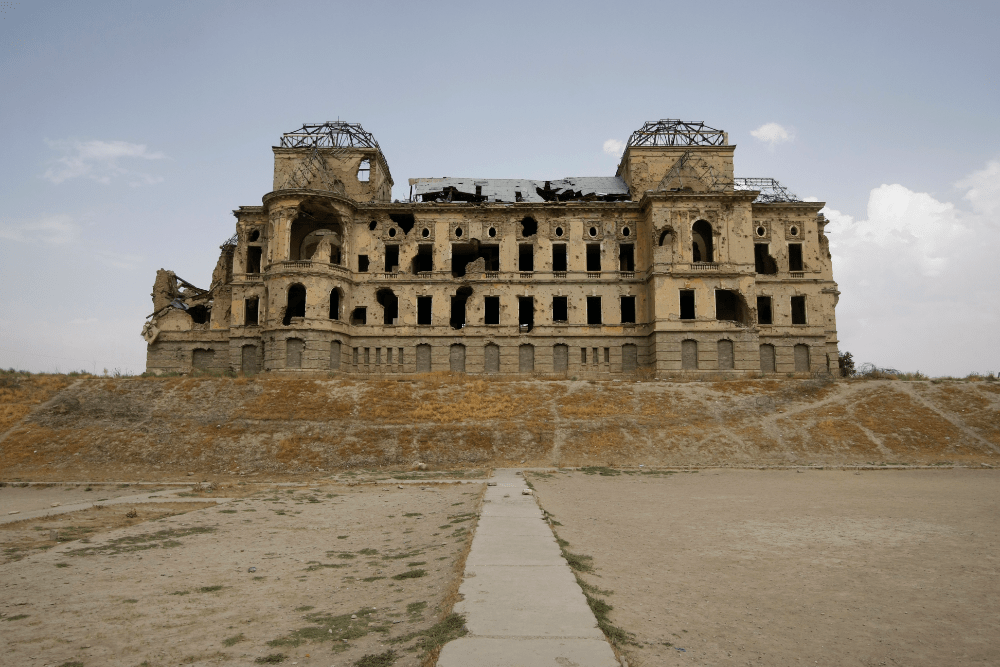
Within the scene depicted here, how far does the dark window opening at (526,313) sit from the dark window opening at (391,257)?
432 inches

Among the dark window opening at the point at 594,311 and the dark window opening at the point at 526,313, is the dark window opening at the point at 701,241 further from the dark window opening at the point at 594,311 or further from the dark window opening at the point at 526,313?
the dark window opening at the point at 526,313

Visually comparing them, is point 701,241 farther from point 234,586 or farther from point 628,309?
point 234,586

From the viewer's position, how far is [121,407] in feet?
114

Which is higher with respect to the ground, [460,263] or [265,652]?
[460,263]

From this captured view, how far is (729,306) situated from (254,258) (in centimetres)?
4114

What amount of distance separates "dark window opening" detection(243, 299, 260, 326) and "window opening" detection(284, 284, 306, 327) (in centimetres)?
305

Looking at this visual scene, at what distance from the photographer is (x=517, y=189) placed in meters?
54.2

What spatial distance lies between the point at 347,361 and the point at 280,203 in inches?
527

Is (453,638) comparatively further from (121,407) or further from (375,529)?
(121,407)

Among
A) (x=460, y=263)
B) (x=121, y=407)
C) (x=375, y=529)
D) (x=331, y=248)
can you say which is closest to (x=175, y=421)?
(x=121, y=407)

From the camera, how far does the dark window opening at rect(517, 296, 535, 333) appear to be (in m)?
49.2

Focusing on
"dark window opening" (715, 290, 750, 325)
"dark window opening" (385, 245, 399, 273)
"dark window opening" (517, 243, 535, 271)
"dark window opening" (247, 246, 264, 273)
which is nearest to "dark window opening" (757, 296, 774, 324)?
"dark window opening" (715, 290, 750, 325)

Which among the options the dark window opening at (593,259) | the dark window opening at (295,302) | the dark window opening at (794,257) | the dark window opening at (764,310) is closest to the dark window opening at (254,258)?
the dark window opening at (295,302)

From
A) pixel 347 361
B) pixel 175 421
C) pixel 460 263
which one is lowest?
pixel 175 421
